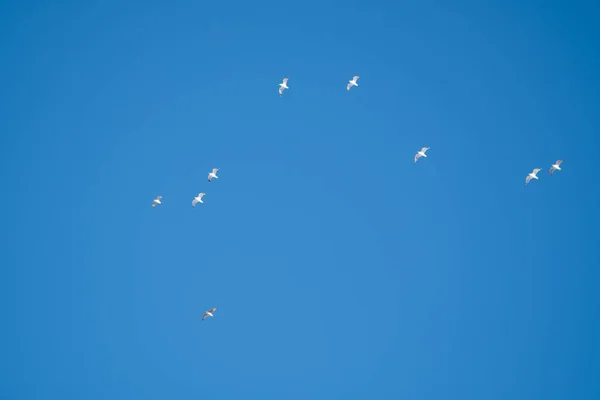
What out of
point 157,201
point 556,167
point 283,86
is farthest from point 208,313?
point 556,167

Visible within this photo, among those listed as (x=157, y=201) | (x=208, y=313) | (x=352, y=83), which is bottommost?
(x=208, y=313)

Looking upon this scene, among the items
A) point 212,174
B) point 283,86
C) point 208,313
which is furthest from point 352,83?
point 208,313

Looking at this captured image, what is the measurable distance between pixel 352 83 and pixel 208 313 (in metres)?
17.9

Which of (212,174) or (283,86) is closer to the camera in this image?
(212,174)

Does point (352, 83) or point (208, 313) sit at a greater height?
point (352, 83)

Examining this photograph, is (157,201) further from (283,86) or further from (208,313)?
(283,86)

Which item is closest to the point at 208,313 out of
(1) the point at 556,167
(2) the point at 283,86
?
(2) the point at 283,86

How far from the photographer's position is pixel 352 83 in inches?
1660

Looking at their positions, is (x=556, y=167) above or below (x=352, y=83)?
below

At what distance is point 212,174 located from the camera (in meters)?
41.6

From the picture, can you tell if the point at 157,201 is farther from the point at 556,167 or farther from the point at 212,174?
the point at 556,167

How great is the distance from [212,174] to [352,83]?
431 inches

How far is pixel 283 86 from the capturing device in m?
45.0

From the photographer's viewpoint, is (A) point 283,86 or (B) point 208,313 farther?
(A) point 283,86
